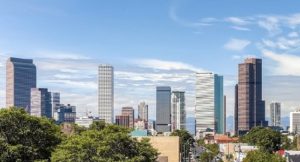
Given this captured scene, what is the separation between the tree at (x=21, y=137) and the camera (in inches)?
2184

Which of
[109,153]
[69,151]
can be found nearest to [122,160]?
[109,153]

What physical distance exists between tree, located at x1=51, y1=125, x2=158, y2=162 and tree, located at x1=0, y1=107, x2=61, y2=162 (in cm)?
210

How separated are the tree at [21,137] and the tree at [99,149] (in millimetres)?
2103

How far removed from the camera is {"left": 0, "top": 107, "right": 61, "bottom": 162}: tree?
55.5 meters

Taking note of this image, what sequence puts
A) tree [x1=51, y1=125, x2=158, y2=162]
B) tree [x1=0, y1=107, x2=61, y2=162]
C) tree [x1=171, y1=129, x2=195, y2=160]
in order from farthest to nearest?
1. tree [x1=171, y1=129, x2=195, y2=160]
2. tree [x1=0, y1=107, x2=61, y2=162]
3. tree [x1=51, y1=125, x2=158, y2=162]

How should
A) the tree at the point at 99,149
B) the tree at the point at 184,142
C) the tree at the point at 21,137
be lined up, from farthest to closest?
the tree at the point at 184,142 → the tree at the point at 21,137 → the tree at the point at 99,149

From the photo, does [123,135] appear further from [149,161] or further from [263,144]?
[263,144]

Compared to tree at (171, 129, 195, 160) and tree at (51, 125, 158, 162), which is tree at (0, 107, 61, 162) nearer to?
tree at (51, 125, 158, 162)

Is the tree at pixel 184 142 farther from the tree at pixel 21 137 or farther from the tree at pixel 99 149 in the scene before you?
the tree at pixel 21 137

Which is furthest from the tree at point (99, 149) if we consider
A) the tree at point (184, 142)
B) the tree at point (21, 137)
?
the tree at point (184, 142)

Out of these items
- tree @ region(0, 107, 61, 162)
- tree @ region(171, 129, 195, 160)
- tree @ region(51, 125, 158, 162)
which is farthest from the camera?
tree @ region(171, 129, 195, 160)

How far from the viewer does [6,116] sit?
56.7 meters

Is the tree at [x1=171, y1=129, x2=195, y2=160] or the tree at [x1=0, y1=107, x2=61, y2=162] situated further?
the tree at [x1=171, y1=129, x2=195, y2=160]

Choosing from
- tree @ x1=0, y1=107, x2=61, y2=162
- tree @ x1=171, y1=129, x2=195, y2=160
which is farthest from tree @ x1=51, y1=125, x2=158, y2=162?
tree @ x1=171, y1=129, x2=195, y2=160
